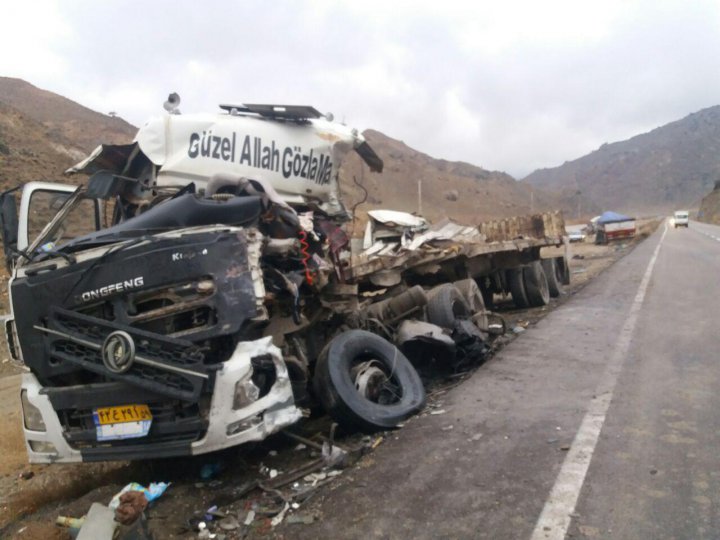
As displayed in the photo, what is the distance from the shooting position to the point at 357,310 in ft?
18.2

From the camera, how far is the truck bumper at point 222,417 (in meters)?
3.55

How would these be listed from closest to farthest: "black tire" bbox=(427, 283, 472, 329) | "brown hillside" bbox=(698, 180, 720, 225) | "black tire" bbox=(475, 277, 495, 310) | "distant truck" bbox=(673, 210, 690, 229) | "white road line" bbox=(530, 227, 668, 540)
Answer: "white road line" bbox=(530, 227, 668, 540) → "black tire" bbox=(427, 283, 472, 329) → "black tire" bbox=(475, 277, 495, 310) → "distant truck" bbox=(673, 210, 690, 229) → "brown hillside" bbox=(698, 180, 720, 225)

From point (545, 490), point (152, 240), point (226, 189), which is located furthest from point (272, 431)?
point (226, 189)

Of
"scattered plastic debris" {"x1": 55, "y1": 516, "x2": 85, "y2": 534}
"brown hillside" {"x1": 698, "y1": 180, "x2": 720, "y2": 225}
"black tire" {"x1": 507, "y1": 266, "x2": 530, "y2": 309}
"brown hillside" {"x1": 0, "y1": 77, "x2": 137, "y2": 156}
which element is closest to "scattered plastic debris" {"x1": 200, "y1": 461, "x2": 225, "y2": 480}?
"scattered plastic debris" {"x1": 55, "y1": 516, "x2": 85, "y2": 534}

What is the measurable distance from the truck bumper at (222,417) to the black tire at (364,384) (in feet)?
1.70

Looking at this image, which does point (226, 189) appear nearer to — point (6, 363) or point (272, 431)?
point (272, 431)

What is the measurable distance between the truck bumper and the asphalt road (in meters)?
0.62

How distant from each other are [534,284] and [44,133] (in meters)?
26.7

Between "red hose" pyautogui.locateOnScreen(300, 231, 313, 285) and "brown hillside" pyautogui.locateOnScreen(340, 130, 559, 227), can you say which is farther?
"brown hillside" pyautogui.locateOnScreen(340, 130, 559, 227)

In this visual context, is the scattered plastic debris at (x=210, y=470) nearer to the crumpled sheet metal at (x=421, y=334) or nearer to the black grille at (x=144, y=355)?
the black grille at (x=144, y=355)

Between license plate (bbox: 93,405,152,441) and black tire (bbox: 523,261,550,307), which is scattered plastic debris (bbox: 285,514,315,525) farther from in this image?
black tire (bbox: 523,261,550,307)

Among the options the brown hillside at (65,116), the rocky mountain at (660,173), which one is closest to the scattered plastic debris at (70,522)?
the brown hillside at (65,116)

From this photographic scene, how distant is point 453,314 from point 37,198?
14.3 ft

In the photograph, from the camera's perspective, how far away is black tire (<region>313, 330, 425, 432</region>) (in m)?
4.29
